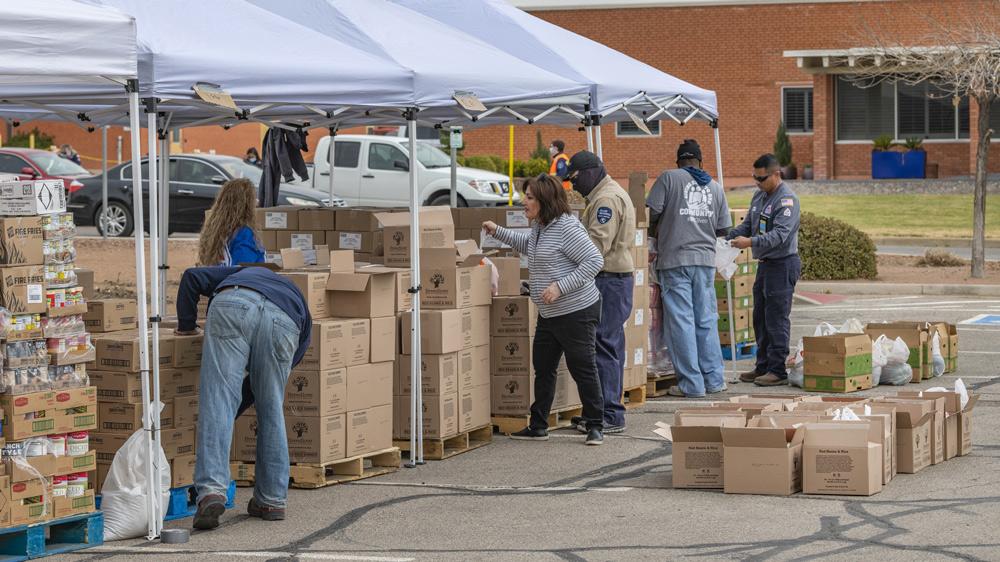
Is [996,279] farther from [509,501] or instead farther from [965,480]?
[509,501]

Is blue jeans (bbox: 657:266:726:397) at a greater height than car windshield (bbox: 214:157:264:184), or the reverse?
car windshield (bbox: 214:157:264:184)

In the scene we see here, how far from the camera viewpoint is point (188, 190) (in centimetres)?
2556

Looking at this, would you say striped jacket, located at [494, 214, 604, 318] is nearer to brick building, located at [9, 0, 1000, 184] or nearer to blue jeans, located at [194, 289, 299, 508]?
blue jeans, located at [194, 289, 299, 508]

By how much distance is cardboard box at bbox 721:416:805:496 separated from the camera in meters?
8.10

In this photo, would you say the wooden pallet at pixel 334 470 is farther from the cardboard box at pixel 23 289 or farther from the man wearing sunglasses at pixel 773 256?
the man wearing sunglasses at pixel 773 256

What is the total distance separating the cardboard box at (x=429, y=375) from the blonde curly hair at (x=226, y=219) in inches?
61.6

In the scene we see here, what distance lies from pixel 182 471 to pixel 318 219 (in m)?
4.28

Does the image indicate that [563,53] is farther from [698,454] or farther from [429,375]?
[698,454]

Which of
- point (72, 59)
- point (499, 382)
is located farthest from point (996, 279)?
point (72, 59)

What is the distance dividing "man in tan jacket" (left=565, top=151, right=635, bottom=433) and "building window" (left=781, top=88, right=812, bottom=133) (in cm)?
3358

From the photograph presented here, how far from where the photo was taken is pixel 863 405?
348 inches

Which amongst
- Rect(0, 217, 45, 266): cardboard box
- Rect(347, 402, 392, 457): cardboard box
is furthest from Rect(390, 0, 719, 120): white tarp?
Rect(0, 217, 45, 266): cardboard box

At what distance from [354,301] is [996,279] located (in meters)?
15.2

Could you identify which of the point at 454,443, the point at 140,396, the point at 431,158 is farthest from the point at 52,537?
the point at 431,158
